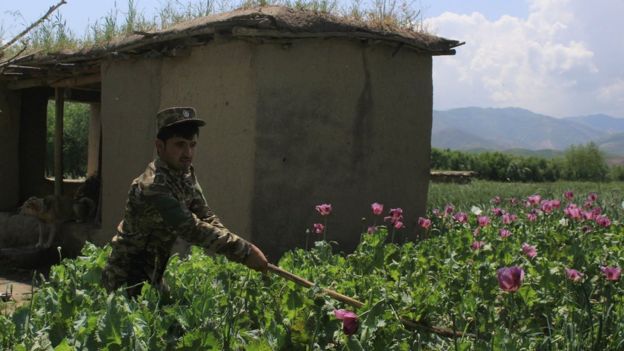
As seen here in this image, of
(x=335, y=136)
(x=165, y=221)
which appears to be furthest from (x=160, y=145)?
(x=335, y=136)

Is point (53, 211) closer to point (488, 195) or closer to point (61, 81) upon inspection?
point (61, 81)

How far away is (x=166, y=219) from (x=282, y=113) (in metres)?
3.52

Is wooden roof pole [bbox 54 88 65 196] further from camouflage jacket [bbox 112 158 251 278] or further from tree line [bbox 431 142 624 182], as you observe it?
tree line [bbox 431 142 624 182]

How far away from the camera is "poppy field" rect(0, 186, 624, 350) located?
8.04 feet

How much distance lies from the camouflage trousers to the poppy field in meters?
0.08

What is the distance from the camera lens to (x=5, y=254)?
8.64 meters

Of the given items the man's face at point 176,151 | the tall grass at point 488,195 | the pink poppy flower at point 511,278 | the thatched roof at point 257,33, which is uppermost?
the thatched roof at point 257,33

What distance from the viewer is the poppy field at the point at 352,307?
8.04ft

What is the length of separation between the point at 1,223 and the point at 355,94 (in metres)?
5.82

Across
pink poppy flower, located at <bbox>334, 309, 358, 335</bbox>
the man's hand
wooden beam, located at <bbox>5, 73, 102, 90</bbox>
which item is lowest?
pink poppy flower, located at <bbox>334, 309, 358, 335</bbox>

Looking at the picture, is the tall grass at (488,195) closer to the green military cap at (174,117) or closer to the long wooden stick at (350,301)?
the long wooden stick at (350,301)

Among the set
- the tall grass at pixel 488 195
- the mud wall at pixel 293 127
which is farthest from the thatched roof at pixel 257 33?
the tall grass at pixel 488 195

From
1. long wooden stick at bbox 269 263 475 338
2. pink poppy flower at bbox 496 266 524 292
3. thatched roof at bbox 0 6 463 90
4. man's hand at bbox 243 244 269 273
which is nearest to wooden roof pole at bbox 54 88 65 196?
thatched roof at bbox 0 6 463 90

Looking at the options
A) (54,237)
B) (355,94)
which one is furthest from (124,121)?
(355,94)
